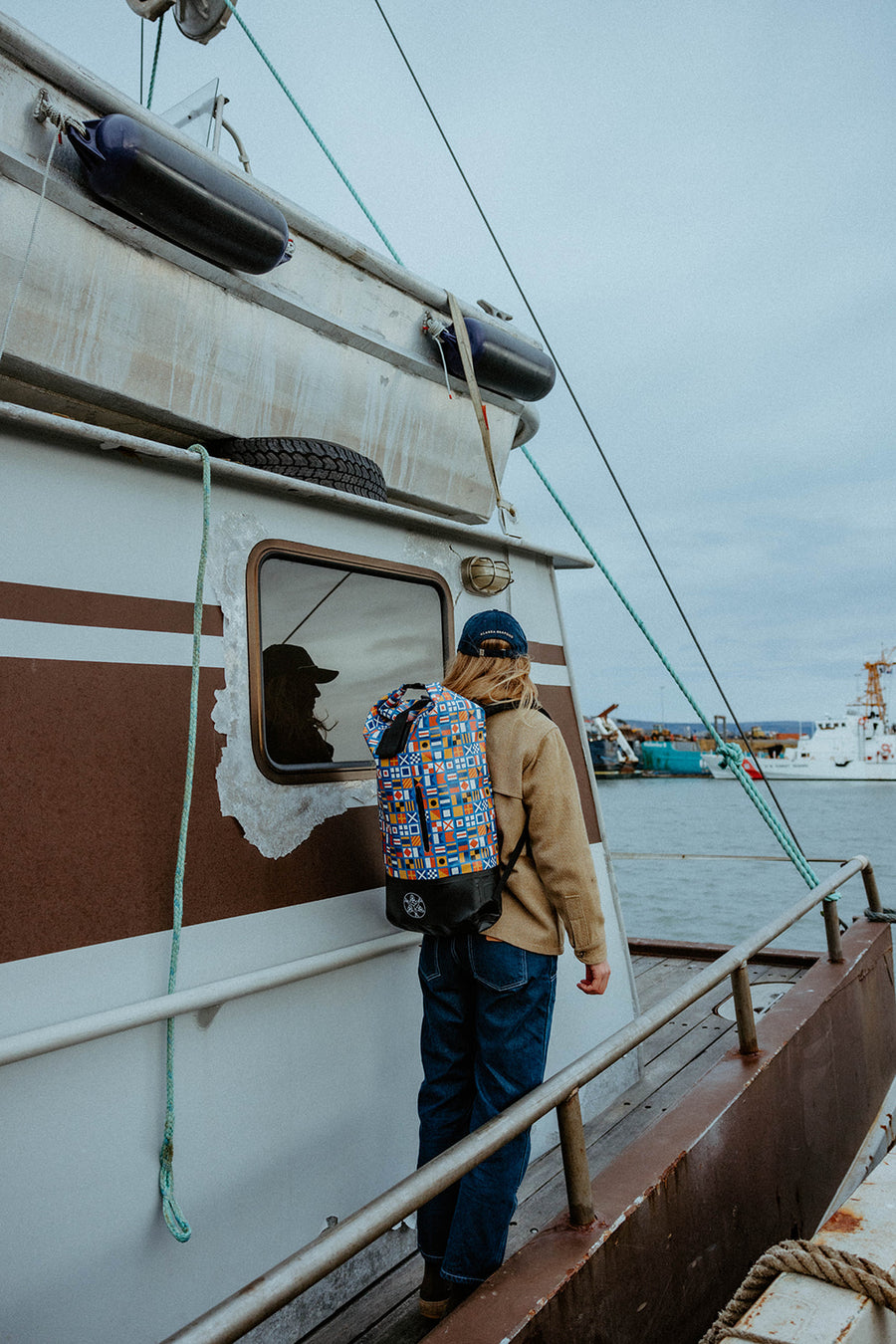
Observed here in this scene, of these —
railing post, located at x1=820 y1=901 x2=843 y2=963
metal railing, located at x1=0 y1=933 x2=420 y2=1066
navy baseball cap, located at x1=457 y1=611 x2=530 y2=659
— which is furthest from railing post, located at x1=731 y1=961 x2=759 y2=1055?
navy baseball cap, located at x1=457 y1=611 x2=530 y2=659

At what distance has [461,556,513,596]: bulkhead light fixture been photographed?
11.4 feet

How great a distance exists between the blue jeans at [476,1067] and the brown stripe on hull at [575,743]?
5.08 feet

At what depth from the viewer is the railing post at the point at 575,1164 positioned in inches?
80.9

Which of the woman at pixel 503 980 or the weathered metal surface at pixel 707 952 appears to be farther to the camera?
the weathered metal surface at pixel 707 952

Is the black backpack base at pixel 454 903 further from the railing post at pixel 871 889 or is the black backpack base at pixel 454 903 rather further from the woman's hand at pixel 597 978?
the railing post at pixel 871 889

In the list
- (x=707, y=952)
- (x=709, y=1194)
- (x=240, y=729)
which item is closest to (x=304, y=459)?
(x=240, y=729)

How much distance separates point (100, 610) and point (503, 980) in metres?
1.39

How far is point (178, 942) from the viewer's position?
2293mm

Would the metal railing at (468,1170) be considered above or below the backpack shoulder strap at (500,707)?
below

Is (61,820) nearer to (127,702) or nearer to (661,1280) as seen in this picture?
(127,702)

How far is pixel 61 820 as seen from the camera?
7.11 feet

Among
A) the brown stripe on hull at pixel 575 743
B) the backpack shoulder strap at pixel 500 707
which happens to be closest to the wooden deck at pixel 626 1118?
the brown stripe on hull at pixel 575 743

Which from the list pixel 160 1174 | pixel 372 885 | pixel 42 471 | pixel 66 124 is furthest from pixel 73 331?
pixel 160 1174

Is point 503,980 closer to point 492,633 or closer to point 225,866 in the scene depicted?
point 225,866
